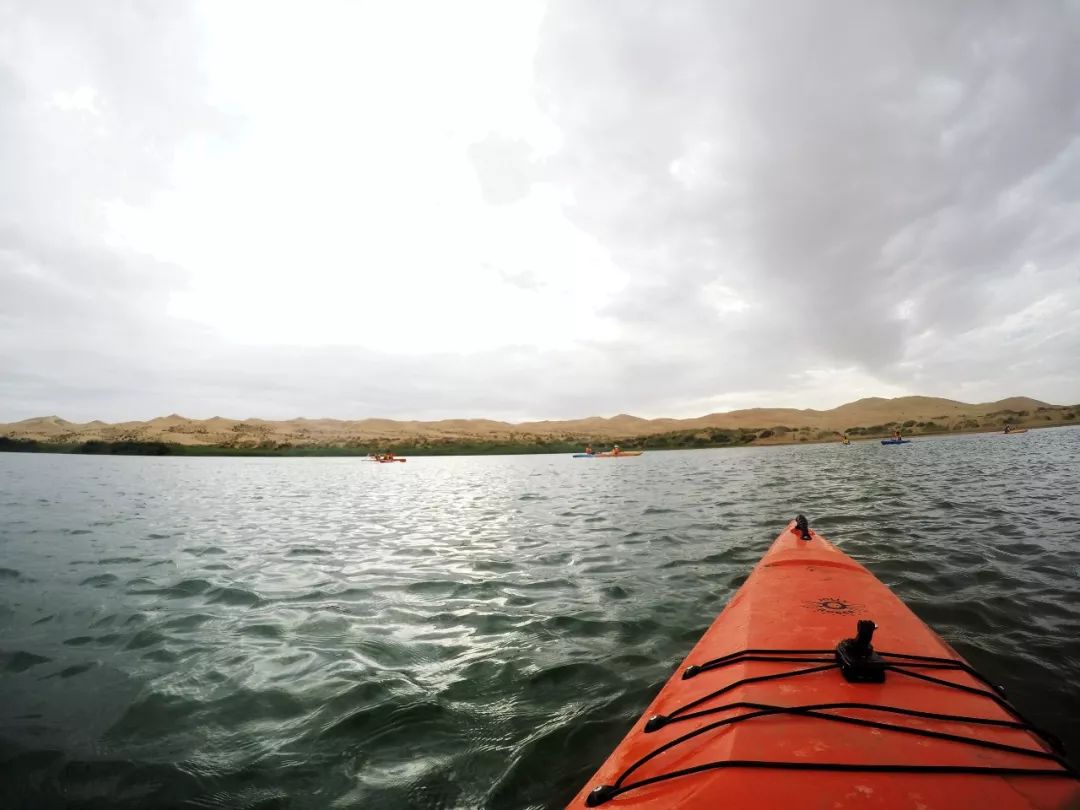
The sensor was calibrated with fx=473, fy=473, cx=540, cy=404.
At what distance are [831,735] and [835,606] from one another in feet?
7.53

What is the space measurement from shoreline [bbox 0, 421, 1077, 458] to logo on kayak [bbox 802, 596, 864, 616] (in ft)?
254

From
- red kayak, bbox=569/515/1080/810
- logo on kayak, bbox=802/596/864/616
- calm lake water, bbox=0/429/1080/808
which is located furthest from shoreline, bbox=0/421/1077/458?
red kayak, bbox=569/515/1080/810

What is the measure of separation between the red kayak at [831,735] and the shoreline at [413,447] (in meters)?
78.5

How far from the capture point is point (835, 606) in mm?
4320

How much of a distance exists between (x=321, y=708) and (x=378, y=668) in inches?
32.0

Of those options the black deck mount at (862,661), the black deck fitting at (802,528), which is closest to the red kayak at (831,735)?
the black deck mount at (862,661)

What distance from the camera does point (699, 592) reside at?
719 centimetres

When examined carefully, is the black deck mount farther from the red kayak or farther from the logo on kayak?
the logo on kayak

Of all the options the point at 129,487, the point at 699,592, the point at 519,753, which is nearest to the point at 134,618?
the point at 519,753

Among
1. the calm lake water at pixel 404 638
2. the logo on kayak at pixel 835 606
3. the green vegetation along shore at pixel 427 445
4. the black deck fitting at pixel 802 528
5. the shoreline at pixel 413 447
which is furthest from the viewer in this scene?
the green vegetation along shore at pixel 427 445

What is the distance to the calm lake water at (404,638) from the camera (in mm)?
3471

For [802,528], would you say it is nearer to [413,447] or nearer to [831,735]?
[831,735]

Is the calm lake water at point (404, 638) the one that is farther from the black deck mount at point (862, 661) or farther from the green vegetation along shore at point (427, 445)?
the green vegetation along shore at point (427, 445)

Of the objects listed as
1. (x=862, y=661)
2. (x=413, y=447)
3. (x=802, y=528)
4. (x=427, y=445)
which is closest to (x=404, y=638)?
(x=862, y=661)
